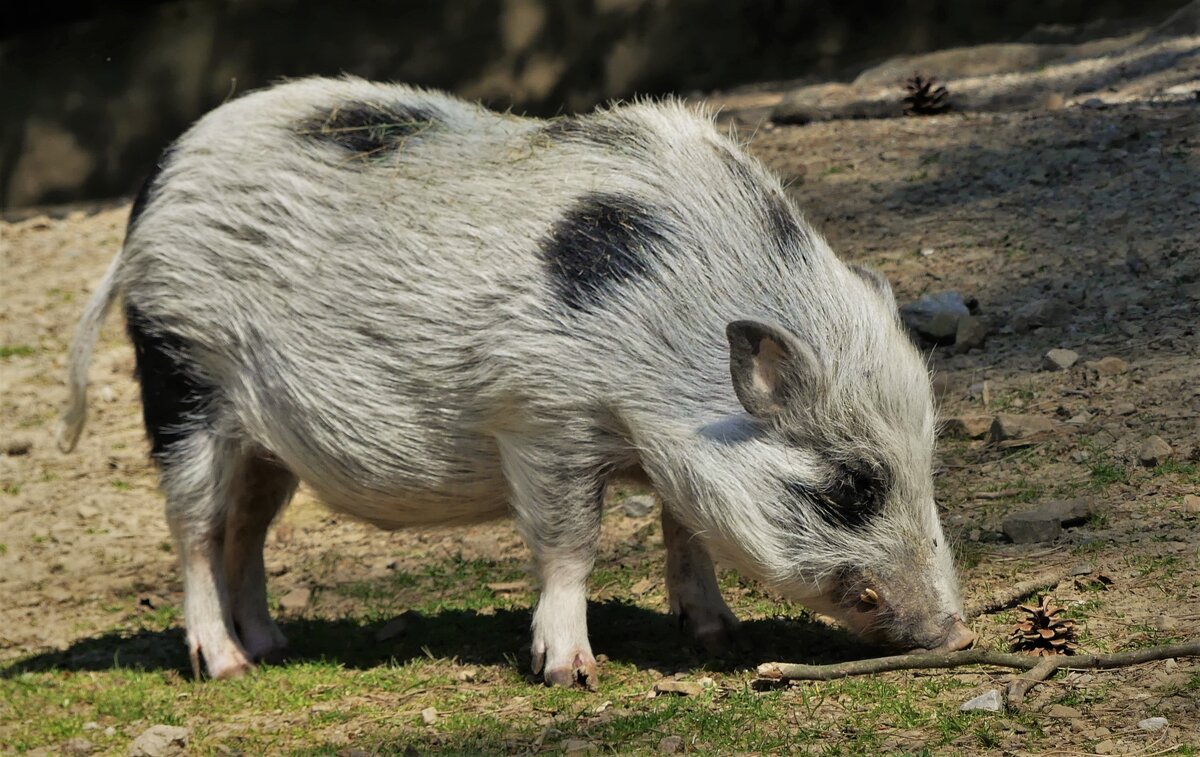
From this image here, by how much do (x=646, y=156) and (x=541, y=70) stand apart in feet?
23.0

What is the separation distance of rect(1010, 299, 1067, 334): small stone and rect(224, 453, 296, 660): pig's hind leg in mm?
2992

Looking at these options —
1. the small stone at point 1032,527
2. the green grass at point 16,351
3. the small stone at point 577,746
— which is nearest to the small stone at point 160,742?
the small stone at point 577,746

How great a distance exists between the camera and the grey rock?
20.7 feet

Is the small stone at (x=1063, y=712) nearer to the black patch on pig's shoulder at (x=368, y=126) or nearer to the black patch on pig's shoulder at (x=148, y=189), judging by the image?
the black patch on pig's shoulder at (x=368, y=126)

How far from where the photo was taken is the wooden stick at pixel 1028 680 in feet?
12.1

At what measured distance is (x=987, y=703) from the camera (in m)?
3.67

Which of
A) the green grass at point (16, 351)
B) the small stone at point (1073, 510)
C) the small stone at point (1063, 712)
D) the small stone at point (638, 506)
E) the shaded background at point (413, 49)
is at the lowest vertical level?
the small stone at point (1063, 712)

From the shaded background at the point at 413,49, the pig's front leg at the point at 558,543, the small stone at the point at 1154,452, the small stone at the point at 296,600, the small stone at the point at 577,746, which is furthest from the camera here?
the shaded background at the point at 413,49

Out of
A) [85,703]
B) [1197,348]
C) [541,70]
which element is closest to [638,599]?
[85,703]

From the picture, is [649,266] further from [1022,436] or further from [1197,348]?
[1197,348]

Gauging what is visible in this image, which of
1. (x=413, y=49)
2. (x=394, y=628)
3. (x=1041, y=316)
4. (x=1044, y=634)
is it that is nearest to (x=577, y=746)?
(x=1044, y=634)

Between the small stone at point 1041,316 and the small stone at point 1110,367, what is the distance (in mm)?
509

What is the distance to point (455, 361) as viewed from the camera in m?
4.64

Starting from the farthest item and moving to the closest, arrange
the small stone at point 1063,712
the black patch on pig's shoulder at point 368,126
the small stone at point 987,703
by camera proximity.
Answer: the black patch on pig's shoulder at point 368,126 < the small stone at point 987,703 < the small stone at point 1063,712
